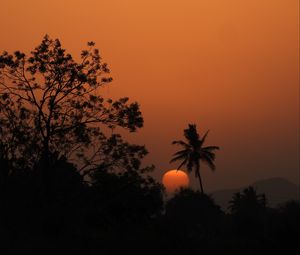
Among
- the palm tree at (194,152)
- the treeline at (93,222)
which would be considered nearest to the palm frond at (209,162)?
the palm tree at (194,152)

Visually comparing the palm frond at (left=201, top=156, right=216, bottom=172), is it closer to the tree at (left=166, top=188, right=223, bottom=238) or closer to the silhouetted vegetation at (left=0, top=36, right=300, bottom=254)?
the tree at (left=166, top=188, right=223, bottom=238)

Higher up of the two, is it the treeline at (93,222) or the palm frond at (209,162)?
the palm frond at (209,162)

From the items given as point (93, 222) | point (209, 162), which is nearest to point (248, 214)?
point (209, 162)

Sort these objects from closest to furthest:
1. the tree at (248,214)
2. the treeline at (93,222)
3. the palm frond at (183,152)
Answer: the treeline at (93,222)
the tree at (248,214)
the palm frond at (183,152)

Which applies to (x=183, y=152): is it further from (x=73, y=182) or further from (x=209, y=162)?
(x=73, y=182)

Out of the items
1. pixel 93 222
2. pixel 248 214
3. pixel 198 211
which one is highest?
pixel 198 211

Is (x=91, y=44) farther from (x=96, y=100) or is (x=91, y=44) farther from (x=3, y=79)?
(x=3, y=79)

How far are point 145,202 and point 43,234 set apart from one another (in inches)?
518

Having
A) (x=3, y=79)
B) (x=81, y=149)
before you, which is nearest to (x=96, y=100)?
(x=81, y=149)

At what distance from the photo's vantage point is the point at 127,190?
30125 mm

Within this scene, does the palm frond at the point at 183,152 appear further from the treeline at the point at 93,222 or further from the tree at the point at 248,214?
the treeline at the point at 93,222

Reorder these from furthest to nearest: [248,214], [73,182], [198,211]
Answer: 1. [198,211]
2. [248,214]
3. [73,182]

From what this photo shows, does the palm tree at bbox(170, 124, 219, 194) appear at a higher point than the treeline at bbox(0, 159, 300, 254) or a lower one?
higher

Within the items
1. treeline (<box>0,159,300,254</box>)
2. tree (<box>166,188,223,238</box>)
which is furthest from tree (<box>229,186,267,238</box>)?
treeline (<box>0,159,300,254</box>)
